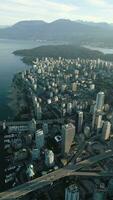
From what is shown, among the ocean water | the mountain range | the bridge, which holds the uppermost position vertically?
the mountain range

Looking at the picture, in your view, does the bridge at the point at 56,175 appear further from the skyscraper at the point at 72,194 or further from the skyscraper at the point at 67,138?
the skyscraper at the point at 72,194


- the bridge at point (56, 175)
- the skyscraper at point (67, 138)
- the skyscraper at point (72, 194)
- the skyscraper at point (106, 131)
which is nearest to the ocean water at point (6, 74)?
the skyscraper at point (67, 138)

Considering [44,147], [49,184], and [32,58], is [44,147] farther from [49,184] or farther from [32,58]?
[32,58]

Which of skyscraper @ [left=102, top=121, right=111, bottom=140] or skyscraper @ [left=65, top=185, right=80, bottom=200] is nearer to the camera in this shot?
skyscraper @ [left=65, top=185, right=80, bottom=200]

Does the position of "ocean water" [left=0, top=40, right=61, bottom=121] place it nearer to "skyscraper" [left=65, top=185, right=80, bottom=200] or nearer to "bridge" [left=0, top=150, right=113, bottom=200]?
"bridge" [left=0, top=150, right=113, bottom=200]

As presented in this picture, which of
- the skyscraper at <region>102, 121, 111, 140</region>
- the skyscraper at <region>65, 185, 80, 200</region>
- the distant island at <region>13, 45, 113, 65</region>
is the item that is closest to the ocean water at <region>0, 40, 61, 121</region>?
the distant island at <region>13, 45, 113, 65</region>

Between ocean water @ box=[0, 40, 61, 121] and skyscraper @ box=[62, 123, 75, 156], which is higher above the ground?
skyscraper @ box=[62, 123, 75, 156]

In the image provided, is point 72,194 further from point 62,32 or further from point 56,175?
point 62,32

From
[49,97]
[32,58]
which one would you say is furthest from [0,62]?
[49,97]
